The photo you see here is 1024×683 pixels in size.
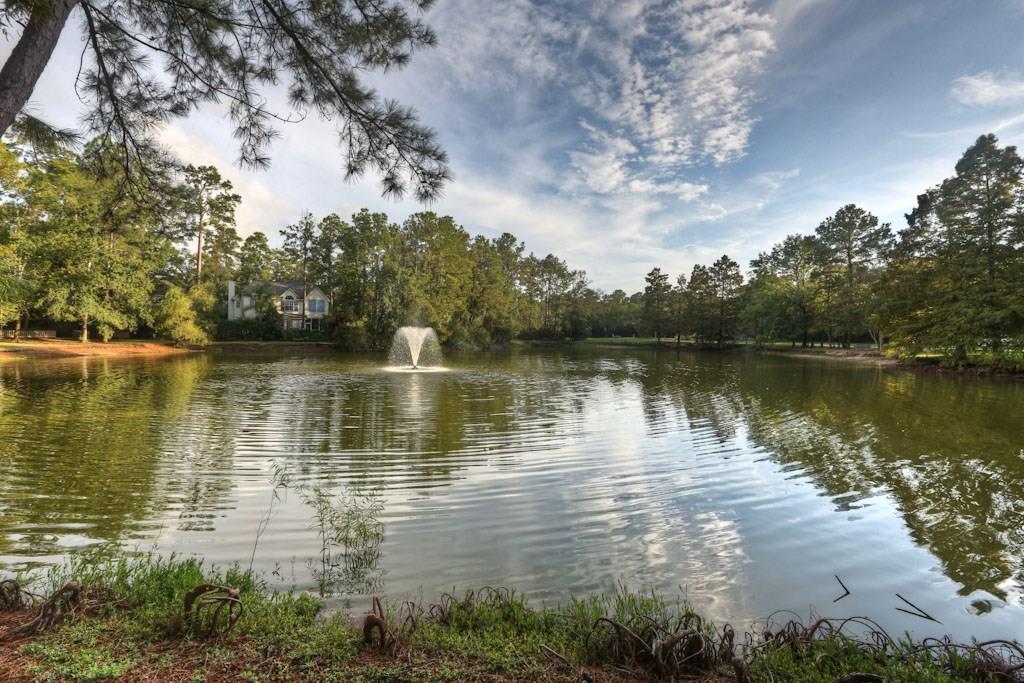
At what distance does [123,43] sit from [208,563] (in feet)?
17.5

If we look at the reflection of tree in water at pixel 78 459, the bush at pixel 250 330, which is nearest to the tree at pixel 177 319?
the bush at pixel 250 330

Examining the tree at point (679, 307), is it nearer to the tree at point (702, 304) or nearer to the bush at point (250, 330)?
the tree at point (702, 304)

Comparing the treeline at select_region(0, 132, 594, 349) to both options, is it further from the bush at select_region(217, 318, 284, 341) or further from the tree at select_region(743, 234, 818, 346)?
the tree at select_region(743, 234, 818, 346)

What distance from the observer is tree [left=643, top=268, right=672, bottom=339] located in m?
60.4

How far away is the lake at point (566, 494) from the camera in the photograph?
4160 millimetres

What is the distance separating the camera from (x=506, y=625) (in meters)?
3.08

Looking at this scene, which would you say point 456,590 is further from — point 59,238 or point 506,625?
point 59,238

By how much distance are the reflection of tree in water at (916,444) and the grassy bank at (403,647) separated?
2285 mm

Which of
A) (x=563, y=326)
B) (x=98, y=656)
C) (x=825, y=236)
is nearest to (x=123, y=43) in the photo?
(x=98, y=656)

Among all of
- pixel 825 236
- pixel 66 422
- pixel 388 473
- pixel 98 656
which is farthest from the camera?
pixel 825 236

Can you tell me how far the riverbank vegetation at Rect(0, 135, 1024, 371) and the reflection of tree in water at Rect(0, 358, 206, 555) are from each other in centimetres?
313

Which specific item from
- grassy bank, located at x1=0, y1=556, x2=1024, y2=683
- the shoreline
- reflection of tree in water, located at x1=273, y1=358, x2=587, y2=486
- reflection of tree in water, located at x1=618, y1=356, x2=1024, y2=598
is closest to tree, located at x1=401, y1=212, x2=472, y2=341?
the shoreline

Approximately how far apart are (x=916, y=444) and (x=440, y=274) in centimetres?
3976

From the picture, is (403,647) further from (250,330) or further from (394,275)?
(250,330)
